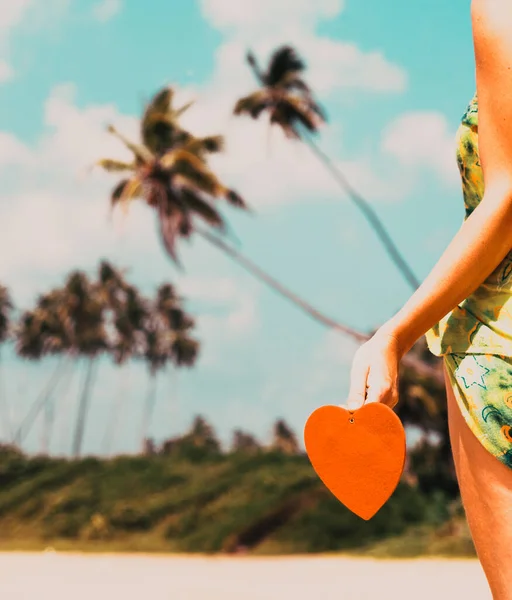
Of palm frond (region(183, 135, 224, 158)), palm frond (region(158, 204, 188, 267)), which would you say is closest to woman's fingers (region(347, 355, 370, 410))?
palm frond (region(158, 204, 188, 267))

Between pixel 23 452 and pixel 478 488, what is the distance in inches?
1391

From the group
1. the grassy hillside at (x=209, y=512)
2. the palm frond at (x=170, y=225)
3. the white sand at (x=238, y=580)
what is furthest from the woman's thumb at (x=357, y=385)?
the palm frond at (x=170, y=225)

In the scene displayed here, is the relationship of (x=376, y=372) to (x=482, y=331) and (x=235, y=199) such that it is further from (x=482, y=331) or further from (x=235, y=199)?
(x=235, y=199)

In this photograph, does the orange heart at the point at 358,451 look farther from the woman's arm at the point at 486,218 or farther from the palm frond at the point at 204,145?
the palm frond at the point at 204,145

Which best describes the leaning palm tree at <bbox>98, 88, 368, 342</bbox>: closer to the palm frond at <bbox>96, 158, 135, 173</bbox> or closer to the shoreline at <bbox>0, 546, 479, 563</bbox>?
the palm frond at <bbox>96, 158, 135, 173</bbox>

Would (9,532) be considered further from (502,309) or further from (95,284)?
(502,309)

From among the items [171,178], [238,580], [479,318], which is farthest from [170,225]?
[479,318]

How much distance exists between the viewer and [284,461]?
2798cm

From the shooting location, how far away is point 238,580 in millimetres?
14875

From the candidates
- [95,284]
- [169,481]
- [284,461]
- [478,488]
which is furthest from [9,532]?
[478,488]

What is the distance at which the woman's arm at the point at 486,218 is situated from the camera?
1.27m

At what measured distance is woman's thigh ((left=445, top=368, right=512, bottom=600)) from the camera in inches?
48.3

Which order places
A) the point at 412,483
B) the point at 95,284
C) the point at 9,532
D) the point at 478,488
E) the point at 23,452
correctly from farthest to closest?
the point at 95,284, the point at 23,452, the point at 9,532, the point at 412,483, the point at 478,488

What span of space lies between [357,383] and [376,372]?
30 millimetres
